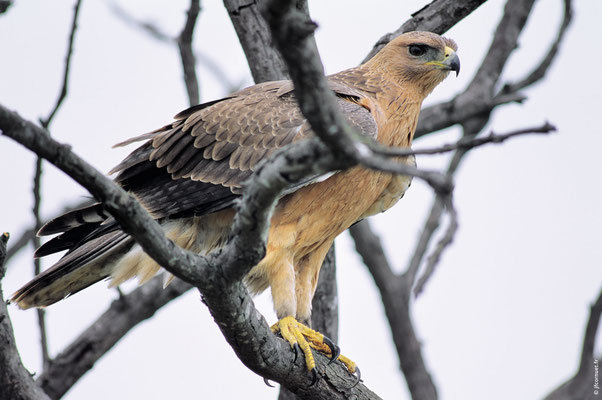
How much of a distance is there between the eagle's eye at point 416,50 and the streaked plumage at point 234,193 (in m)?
0.20

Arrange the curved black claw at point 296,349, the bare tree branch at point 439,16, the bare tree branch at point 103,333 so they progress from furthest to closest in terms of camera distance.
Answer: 1. the bare tree branch at point 439,16
2. the bare tree branch at point 103,333
3. the curved black claw at point 296,349

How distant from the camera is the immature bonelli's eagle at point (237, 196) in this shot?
4.58 m

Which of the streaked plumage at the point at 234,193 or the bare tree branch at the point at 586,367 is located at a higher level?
the streaked plumage at the point at 234,193

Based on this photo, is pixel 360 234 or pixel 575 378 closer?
pixel 575 378

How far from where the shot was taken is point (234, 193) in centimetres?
461

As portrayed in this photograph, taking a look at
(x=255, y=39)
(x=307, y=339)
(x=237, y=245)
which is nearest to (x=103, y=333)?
(x=307, y=339)

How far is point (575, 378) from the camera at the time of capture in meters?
4.53

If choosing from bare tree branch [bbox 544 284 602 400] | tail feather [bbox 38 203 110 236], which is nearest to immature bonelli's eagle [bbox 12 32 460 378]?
tail feather [bbox 38 203 110 236]

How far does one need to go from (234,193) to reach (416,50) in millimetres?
1862

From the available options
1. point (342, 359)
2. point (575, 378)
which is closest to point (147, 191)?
point (342, 359)

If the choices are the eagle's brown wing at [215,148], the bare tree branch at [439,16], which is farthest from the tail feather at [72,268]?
the bare tree branch at [439,16]

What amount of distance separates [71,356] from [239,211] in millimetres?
3547

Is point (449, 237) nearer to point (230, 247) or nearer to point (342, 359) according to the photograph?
point (342, 359)

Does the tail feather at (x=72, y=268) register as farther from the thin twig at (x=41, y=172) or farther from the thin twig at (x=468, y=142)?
the thin twig at (x=468, y=142)
